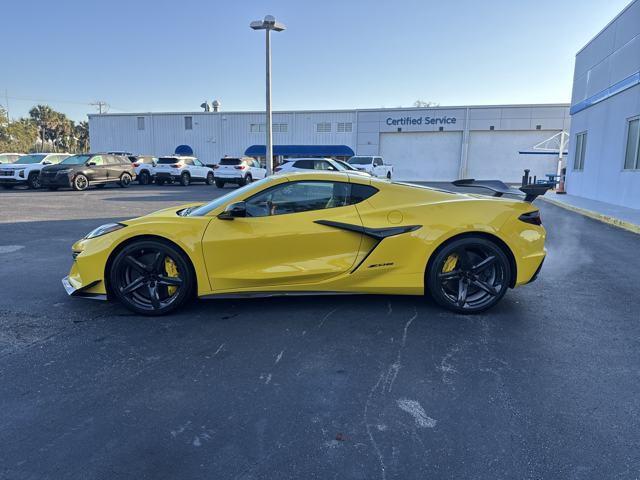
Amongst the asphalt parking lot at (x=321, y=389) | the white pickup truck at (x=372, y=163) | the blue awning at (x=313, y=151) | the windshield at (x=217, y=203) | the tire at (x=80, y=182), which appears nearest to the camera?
the asphalt parking lot at (x=321, y=389)

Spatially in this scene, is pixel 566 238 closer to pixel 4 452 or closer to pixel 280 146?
pixel 4 452

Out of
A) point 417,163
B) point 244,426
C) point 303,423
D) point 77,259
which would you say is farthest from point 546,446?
point 417,163

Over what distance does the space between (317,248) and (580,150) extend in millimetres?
18454

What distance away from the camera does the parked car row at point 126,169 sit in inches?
786

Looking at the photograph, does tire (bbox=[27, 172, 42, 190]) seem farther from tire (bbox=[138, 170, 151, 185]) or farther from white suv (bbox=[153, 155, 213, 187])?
white suv (bbox=[153, 155, 213, 187])

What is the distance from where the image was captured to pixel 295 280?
163 inches

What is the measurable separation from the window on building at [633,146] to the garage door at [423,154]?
2247 centimetres

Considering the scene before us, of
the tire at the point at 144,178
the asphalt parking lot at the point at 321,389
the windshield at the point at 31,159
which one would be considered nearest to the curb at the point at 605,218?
the asphalt parking lot at the point at 321,389

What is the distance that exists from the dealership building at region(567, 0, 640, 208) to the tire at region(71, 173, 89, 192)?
2172cm

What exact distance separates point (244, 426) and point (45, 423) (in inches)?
45.2

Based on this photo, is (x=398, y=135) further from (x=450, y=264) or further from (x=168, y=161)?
(x=450, y=264)

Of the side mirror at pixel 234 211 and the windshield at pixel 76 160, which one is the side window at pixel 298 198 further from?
the windshield at pixel 76 160

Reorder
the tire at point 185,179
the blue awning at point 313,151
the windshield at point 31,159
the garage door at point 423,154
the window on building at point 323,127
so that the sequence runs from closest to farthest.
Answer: the windshield at point 31,159
the tire at point 185,179
the garage door at point 423,154
the blue awning at point 313,151
the window on building at point 323,127

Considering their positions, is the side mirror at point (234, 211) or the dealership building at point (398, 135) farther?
the dealership building at point (398, 135)
